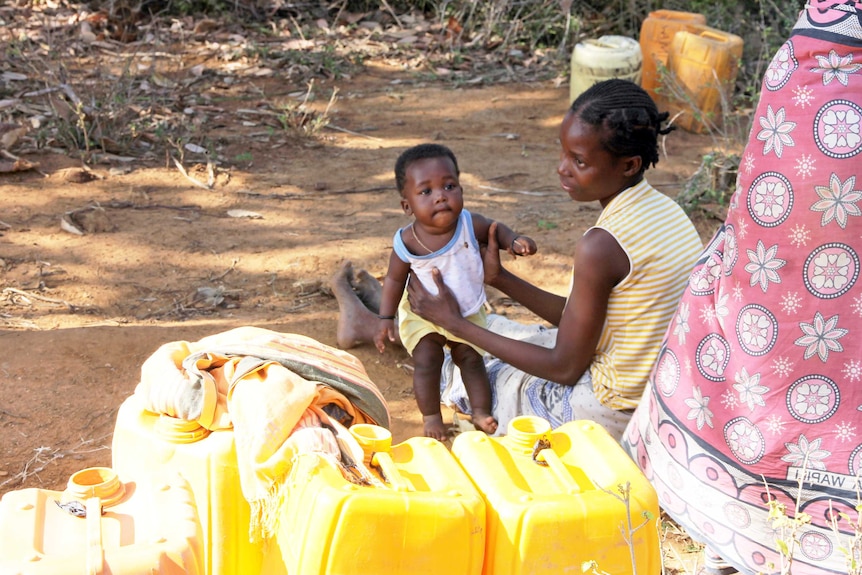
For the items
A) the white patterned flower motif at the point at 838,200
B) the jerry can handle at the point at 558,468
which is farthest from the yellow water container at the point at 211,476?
the white patterned flower motif at the point at 838,200

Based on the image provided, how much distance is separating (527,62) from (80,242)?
4.81 metres

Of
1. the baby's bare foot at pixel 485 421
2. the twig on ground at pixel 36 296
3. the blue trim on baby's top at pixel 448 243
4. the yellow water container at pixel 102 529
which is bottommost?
the twig on ground at pixel 36 296

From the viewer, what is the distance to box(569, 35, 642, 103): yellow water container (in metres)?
6.75

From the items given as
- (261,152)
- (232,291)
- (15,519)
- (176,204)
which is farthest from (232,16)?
(15,519)

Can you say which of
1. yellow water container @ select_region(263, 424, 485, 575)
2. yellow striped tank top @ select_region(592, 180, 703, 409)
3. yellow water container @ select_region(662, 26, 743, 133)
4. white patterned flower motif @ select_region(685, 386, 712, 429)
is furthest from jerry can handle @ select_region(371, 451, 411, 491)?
yellow water container @ select_region(662, 26, 743, 133)

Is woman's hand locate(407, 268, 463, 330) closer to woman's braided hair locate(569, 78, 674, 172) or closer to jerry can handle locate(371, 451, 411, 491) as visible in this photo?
woman's braided hair locate(569, 78, 674, 172)

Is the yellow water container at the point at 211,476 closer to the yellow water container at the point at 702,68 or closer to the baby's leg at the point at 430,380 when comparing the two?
the baby's leg at the point at 430,380

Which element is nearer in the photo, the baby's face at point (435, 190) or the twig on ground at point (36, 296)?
the baby's face at point (435, 190)

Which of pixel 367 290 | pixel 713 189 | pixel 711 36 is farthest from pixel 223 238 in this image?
pixel 711 36

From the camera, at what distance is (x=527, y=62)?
324 inches

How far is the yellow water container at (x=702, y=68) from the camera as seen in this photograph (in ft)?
21.9

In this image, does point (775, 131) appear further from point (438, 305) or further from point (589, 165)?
point (438, 305)

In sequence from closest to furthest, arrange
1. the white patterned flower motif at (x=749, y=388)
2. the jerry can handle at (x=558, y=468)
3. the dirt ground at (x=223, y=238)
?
1. the jerry can handle at (x=558, y=468)
2. the white patterned flower motif at (x=749, y=388)
3. the dirt ground at (x=223, y=238)

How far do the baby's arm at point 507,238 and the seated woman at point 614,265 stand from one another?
28 cm
